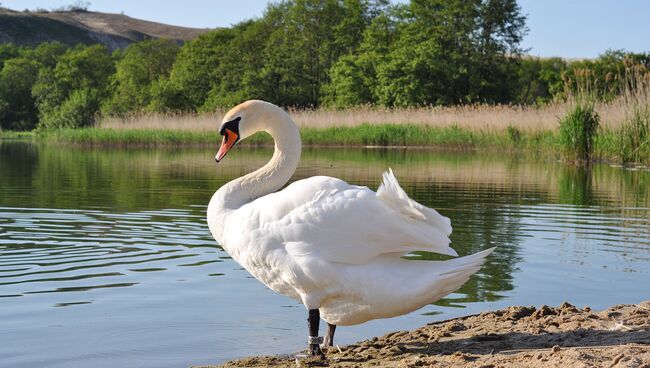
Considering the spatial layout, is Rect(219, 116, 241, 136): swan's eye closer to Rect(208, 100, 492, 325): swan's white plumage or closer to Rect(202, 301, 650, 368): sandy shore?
Rect(208, 100, 492, 325): swan's white plumage

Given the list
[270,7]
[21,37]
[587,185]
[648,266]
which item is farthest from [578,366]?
[21,37]

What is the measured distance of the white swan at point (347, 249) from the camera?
450 centimetres

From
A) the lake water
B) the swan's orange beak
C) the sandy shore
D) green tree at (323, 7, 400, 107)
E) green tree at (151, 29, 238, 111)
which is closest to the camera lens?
the sandy shore

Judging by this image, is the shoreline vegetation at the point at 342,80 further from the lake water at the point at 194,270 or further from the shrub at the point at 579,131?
the lake water at the point at 194,270

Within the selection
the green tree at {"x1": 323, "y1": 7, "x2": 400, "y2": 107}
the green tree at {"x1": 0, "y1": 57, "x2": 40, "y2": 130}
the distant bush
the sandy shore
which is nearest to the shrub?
the sandy shore

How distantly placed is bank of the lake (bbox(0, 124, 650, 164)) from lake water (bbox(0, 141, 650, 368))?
7357 mm

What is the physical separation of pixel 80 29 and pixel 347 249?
177051 millimetres

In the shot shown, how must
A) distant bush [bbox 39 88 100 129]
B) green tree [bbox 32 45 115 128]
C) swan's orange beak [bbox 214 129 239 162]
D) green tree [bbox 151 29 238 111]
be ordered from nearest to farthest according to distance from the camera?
swan's orange beak [bbox 214 129 239 162] → distant bush [bbox 39 88 100 129] → green tree [bbox 151 29 238 111] → green tree [bbox 32 45 115 128]

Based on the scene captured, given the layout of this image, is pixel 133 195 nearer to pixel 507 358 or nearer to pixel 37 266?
pixel 37 266

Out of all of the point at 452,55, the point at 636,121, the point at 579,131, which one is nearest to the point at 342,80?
the point at 452,55

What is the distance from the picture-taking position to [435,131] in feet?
113

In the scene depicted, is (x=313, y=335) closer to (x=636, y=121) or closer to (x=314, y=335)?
(x=314, y=335)

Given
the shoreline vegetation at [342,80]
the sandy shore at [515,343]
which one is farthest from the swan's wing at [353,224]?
the shoreline vegetation at [342,80]

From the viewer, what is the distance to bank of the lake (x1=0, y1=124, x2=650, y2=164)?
2264 centimetres
